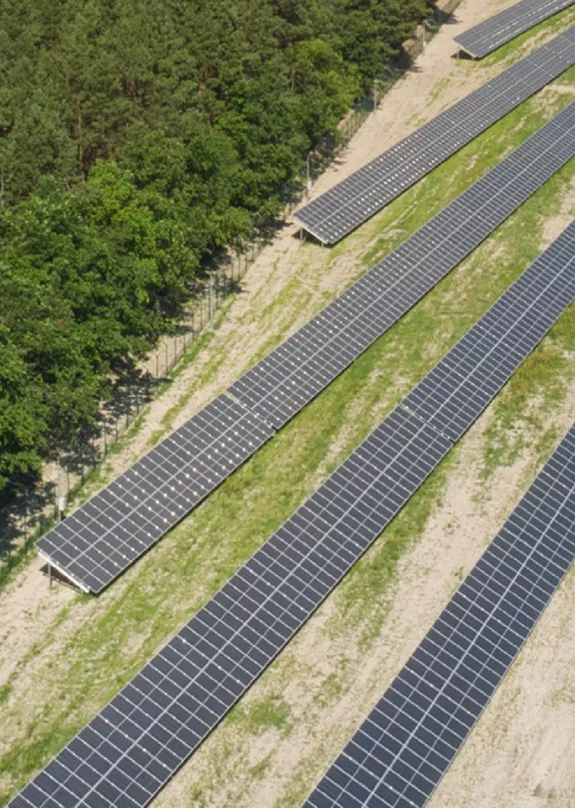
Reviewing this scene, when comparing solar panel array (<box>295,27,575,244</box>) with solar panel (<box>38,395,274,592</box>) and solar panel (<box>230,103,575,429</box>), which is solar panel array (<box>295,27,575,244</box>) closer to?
solar panel (<box>230,103,575,429</box>)

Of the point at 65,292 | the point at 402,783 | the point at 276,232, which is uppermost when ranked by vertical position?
the point at 65,292

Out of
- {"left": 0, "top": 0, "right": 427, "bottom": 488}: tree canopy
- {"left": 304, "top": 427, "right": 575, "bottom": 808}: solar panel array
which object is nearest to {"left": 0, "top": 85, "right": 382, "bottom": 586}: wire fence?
{"left": 0, "top": 0, "right": 427, "bottom": 488}: tree canopy

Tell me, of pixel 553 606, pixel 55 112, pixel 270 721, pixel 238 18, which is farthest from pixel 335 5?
pixel 270 721

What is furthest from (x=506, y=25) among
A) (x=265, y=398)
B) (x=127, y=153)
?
(x=265, y=398)

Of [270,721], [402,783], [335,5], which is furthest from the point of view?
[335,5]

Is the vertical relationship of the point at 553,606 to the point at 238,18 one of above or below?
below

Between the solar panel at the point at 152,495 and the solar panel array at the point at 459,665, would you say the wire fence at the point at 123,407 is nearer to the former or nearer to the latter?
the solar panel at the point at 152,495

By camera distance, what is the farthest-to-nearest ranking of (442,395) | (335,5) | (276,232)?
1. (335,5)
2. (276,232)
3. (442,395)

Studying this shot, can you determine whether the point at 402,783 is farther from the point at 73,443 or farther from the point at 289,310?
the point at 289,310

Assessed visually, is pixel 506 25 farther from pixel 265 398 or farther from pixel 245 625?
pixel 245 625
